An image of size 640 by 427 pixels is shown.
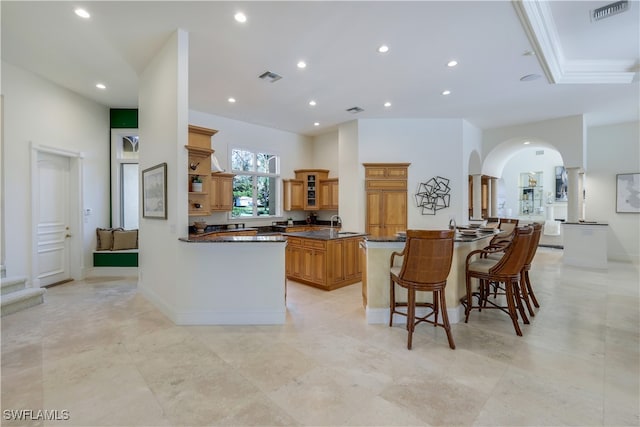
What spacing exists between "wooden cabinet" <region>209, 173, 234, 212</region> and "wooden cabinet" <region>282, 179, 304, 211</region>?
66.6 inches

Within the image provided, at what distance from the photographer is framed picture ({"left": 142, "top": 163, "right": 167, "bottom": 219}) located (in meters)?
3.49

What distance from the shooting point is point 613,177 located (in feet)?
23.8

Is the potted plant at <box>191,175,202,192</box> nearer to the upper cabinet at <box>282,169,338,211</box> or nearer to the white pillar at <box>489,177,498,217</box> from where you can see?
the upper cabinet at <box>282,169,338,211</box>

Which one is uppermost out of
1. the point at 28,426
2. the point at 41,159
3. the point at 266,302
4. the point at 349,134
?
the point at 349,134

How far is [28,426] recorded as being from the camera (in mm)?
1757

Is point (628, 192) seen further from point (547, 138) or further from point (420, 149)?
point (420, 149)

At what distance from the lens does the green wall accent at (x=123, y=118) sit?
227 inches

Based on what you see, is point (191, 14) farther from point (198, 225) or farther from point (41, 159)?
point (41, 159)

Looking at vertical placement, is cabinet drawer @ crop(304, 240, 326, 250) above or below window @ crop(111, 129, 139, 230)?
below

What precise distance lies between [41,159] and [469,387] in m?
6.52

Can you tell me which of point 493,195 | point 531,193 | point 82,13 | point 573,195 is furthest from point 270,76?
point 531,193

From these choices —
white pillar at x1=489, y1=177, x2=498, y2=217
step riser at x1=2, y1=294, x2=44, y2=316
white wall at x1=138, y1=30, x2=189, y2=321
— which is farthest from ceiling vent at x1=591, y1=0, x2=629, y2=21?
step riser at x1=2, y1=294, x2=44, y2=316

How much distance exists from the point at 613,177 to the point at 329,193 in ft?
23.3

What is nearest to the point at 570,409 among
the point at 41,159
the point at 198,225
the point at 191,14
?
the point at 191,14
